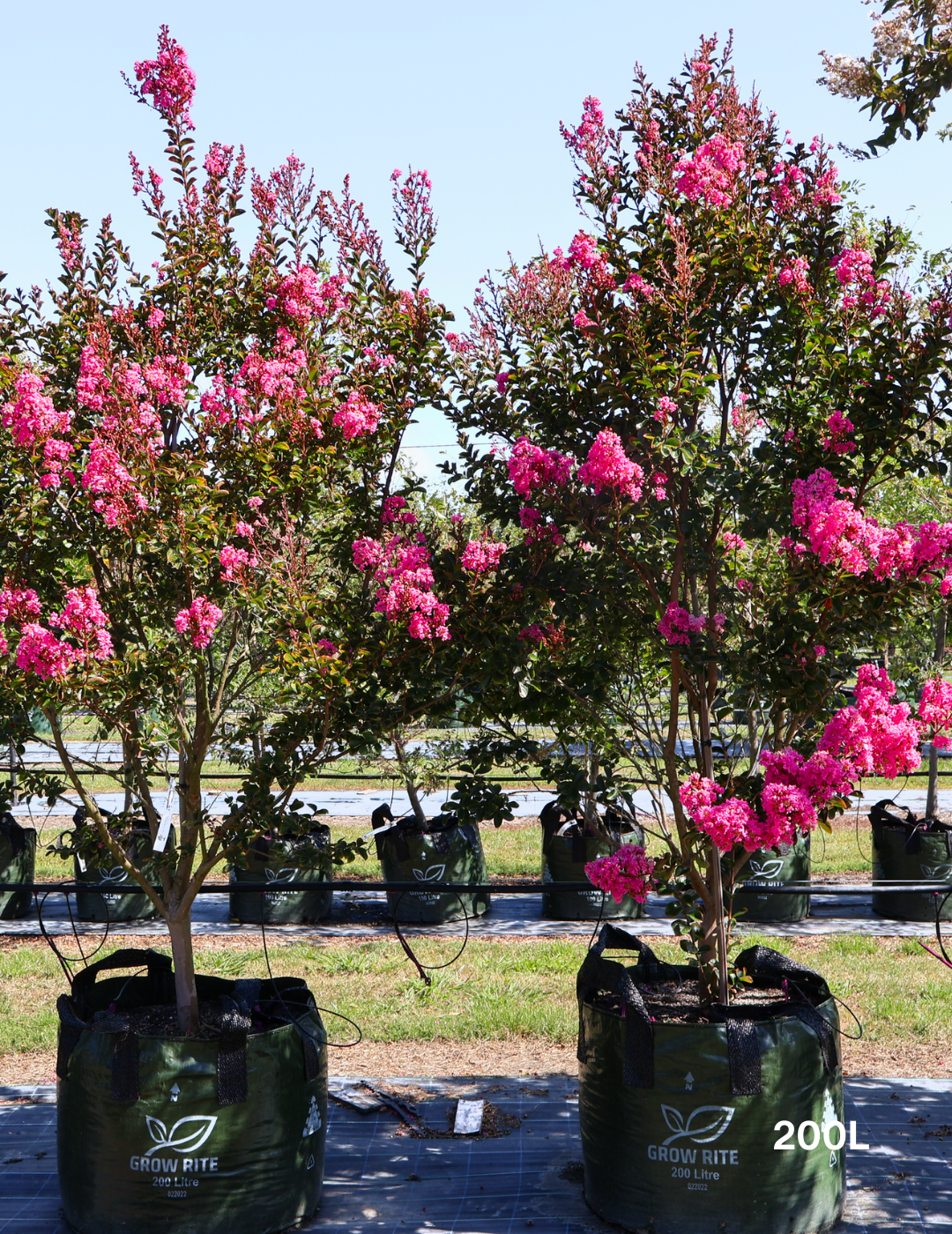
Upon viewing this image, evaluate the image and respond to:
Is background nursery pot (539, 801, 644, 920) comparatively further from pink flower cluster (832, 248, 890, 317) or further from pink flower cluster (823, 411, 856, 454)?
pink flower cluster (832, 248, 890, 317)

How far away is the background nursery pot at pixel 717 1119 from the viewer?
365 cm

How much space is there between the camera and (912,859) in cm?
855

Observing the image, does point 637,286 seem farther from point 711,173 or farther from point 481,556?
point 481,556

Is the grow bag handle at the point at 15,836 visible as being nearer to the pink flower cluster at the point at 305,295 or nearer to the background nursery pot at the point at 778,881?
the background nursery pot at the point at 778,881

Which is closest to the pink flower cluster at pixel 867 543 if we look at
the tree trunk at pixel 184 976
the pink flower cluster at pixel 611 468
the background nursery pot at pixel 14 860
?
the pink flower cluster at pixel 611 468

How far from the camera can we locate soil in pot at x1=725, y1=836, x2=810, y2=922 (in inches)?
332

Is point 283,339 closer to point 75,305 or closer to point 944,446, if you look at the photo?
point 75,305

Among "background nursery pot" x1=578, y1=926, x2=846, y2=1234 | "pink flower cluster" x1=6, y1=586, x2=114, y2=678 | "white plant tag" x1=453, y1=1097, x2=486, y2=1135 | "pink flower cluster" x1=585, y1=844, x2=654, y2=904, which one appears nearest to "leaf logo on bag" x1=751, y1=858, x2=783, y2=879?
"white plant tag" x1=453, y1=1097, x2=486, y2=1135

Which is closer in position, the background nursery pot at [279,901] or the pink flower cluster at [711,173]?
the pink flower cluster at [711,173]

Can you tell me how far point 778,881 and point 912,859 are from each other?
998 mm

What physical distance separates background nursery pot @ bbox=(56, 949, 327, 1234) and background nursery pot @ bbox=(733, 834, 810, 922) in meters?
4.96

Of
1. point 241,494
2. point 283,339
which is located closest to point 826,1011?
point 241,494

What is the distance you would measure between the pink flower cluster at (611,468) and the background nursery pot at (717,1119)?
1689 millimetres

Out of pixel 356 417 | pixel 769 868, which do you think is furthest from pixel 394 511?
pixel 769 868
